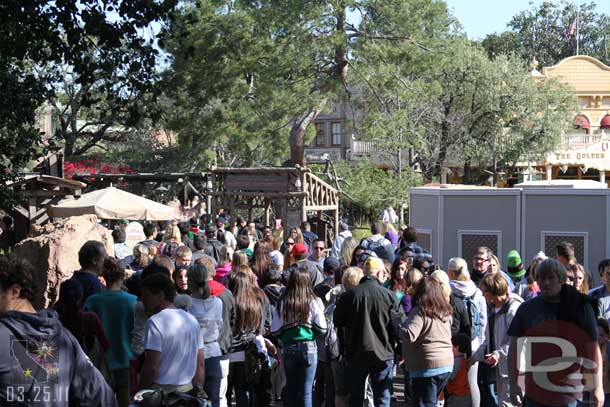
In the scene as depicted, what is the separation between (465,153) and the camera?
37.2 meters

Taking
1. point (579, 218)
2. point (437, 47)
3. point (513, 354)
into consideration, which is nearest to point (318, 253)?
point (579, 218)

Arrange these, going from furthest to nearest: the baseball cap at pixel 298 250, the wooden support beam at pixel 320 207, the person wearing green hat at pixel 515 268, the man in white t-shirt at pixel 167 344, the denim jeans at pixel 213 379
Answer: the wooden support beam at pixel 320 207, the baseball cap at pixel 298 250, the person wearing green hat at pixel 515 268, the denim jeans at pixel 213 379, the man in white t-shirt at pixel 167 344

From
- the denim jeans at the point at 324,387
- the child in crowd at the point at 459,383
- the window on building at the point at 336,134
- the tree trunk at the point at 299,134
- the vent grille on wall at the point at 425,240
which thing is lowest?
the denim jeans at the point at 324,387

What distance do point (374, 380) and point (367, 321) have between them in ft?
2.02

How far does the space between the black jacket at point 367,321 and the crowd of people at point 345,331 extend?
0.01 metres

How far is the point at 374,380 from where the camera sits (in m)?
8.41

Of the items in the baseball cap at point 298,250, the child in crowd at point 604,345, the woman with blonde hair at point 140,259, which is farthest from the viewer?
the woman with blonde hair at point 140,259

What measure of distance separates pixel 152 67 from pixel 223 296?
4369mm

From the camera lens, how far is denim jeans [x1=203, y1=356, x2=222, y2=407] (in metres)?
7.96

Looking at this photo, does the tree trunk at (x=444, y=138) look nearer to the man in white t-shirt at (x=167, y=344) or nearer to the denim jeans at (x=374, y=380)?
the denim jeans at (x=374, y=380)

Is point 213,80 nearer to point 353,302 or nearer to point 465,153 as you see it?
point 465,153

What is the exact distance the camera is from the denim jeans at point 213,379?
7.96 metres

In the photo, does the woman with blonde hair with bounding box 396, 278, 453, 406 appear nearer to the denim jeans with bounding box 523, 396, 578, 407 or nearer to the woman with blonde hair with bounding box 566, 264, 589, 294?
the denim jeans with bounding box 523, 396, 578, 407

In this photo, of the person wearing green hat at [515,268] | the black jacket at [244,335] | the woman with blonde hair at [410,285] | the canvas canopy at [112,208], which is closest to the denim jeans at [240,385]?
the black jacket at [244,335]
